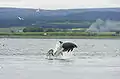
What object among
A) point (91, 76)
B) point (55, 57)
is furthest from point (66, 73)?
point (55, 57)

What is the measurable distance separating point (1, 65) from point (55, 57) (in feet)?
18.3

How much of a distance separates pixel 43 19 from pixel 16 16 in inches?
142

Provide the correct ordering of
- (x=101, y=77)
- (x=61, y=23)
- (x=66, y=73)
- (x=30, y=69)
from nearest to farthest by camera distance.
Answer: (x=101, y=77), (x=66, y=73), (x=30, y=69), (x=61, y=23)

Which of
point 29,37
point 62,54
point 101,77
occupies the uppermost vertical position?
point 29,37

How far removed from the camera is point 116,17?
5131cm

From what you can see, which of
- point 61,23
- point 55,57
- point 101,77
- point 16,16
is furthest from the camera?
point 61,23

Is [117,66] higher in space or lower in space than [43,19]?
lower

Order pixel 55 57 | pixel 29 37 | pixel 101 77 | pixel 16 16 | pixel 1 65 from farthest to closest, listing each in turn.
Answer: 1. pixel 29 37
2. pixel 16 16
3. pixel 55 57
4. pixel 1 65
5. pixel 101 77

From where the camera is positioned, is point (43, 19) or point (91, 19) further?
point (91, 19)

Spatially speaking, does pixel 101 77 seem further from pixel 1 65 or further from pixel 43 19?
pixel 43 19

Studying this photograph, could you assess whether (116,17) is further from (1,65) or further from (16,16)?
(1,65)

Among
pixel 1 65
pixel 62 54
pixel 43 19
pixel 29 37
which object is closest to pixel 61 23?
pixel 43 19

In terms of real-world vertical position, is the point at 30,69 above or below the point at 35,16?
below

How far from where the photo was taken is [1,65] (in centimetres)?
1973
